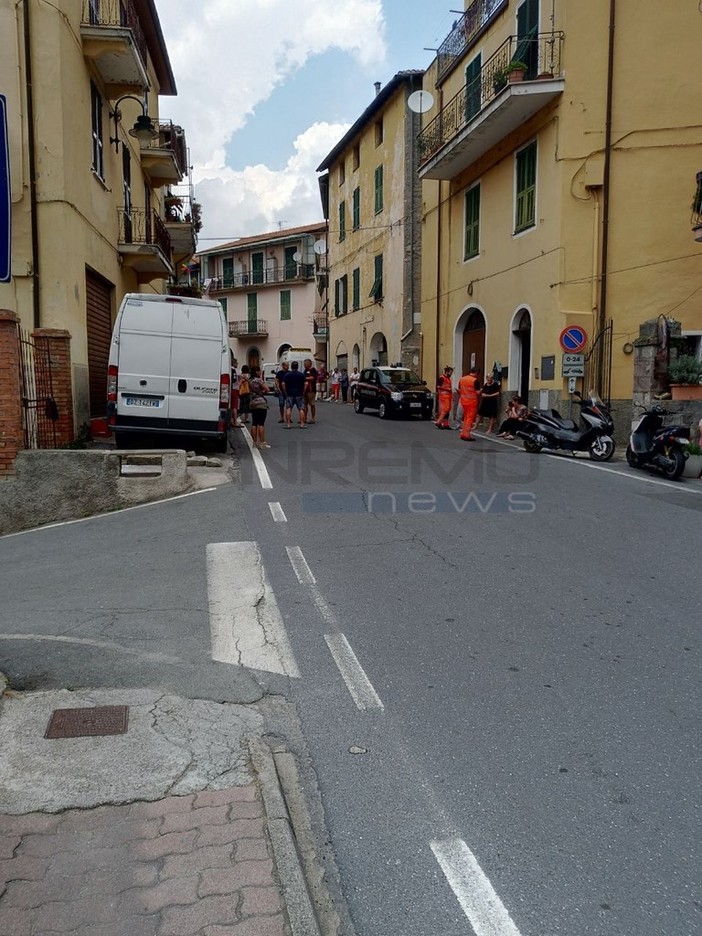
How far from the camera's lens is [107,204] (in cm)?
1648

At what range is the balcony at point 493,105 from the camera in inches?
664

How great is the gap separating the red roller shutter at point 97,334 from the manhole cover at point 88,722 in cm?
1216

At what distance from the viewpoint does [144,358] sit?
1170 centimetres

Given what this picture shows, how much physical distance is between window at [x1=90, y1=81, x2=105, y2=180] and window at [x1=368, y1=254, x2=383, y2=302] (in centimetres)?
1738

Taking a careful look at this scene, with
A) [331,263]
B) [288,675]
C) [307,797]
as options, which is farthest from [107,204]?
[331,263]

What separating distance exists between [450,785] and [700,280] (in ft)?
54.3

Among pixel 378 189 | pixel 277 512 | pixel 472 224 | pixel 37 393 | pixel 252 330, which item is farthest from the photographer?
pixel 252 330

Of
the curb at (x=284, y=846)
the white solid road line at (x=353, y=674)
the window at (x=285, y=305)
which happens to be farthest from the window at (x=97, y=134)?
the window at (x=285, y=305)

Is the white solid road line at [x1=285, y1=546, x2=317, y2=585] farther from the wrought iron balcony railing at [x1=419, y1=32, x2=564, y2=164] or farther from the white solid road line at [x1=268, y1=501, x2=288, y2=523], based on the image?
the wrought iron balcony railing at [x1=419, y1=32, x2=564, y2=164]

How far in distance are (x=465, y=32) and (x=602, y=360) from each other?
12.5 meters

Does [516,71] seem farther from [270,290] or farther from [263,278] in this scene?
[263,278]

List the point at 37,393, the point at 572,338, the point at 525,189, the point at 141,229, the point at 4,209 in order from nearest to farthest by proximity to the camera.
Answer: the point at 4,209 → the point at 37,393 → the point at 572,338 → the point at 525,189 → the point at 141,229

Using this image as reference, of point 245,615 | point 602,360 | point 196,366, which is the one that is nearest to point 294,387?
point 196,366

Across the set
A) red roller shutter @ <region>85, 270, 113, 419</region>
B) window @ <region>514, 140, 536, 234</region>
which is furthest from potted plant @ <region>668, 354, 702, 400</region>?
red roller shutter @ <region>85, 270, 113, 419</region>
